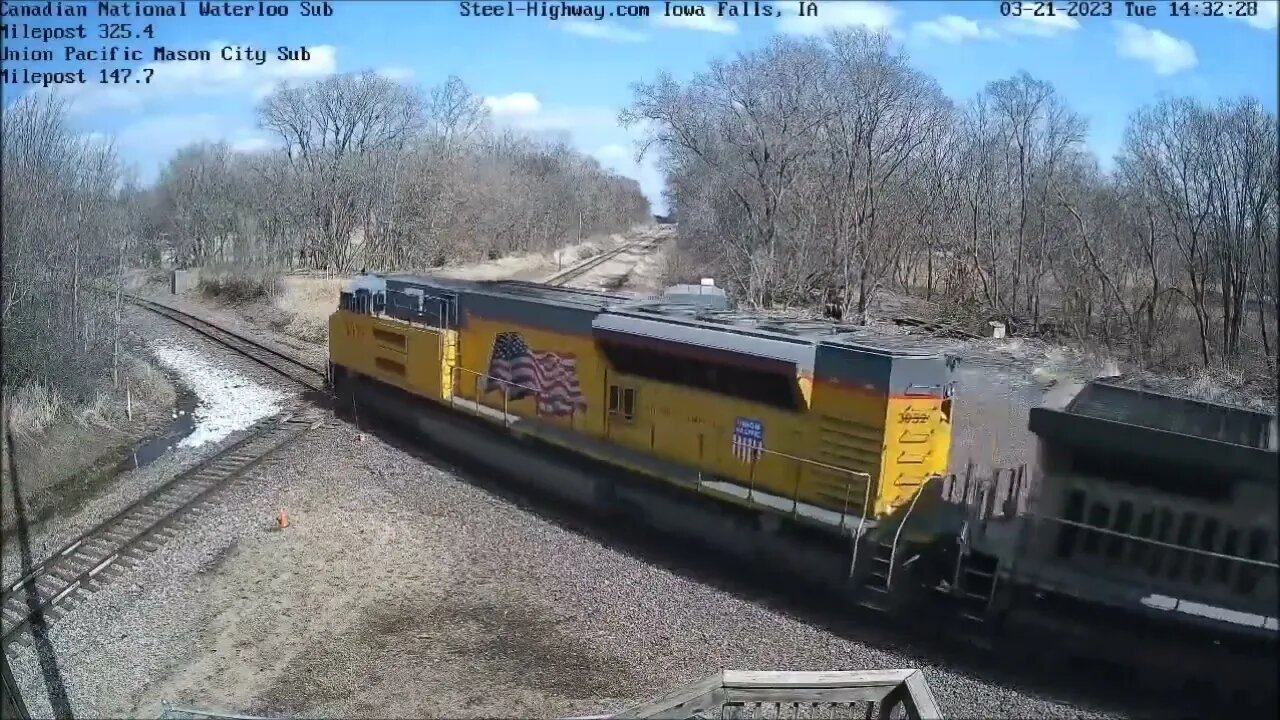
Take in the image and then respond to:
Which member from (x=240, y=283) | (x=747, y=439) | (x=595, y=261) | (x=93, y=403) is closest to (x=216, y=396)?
(x=93, y=403)

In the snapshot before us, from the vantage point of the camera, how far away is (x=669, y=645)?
6.18 m

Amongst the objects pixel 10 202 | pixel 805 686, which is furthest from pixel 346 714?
pixel 10 202

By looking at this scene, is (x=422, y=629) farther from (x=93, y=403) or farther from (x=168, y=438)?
(x=93, y=403)

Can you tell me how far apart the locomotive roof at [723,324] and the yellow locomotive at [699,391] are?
3 centimetres

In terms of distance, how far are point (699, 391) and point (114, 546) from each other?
5.67 m

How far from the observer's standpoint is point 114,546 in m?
8.18

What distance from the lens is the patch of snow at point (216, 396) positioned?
12.8 m

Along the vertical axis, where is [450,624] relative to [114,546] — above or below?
above

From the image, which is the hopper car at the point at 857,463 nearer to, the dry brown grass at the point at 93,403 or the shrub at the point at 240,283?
the dry brown grass at the point at 93,403

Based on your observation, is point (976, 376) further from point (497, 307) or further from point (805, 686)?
point (497, 307)

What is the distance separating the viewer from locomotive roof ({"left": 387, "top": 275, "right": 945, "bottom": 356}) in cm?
699

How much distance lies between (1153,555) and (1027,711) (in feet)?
3.84

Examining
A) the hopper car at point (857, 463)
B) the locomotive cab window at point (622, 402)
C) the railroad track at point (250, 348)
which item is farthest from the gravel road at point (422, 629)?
the railroad track at point (250, 348)

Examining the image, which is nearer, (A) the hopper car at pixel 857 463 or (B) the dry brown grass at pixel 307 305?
(A) the hopper car at pixel 857 463
